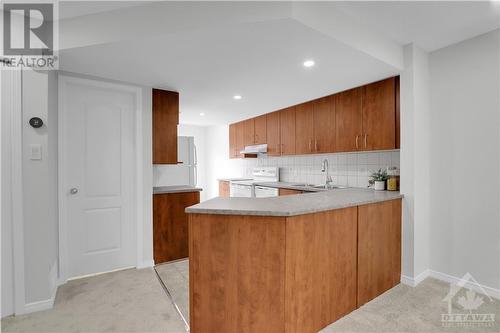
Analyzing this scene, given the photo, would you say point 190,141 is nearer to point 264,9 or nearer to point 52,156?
point 52,156

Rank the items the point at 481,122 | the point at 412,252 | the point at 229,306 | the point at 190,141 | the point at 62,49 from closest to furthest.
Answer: the point at 229,306 < the point at 62,49 < the point at 481,122 < the point at 412,252 < the point at 190,141

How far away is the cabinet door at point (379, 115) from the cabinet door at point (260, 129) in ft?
6.55

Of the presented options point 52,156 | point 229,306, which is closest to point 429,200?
point 229,306

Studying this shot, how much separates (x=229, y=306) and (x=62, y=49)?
7.85ft

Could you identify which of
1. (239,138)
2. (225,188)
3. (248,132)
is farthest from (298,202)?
(225,188)

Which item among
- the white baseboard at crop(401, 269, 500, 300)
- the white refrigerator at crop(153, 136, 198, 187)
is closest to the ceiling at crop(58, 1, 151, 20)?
the white refrigerator at crop(153, 136, 198, 187)

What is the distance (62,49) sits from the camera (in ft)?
6.97

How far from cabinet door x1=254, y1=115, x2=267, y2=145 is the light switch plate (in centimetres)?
330

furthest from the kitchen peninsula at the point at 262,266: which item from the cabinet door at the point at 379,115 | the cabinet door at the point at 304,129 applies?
the cabinet door at the point at 304,129

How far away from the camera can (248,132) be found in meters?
5.21

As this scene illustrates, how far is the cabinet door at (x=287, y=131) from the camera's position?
4137 mm

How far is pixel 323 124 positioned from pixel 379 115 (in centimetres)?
81

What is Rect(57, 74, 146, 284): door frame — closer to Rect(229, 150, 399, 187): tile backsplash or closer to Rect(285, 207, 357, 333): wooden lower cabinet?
Rect(285, 207, 357, 333): wooden lower cabinet

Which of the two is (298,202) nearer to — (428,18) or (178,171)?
(428,18)
